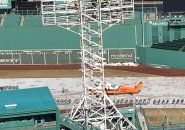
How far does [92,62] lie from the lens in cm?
3897

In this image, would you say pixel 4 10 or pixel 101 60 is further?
pixel 4 10

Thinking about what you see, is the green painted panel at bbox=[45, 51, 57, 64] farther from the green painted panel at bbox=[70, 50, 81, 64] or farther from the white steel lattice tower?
the white steel lattice tower

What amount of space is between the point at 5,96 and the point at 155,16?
1721 inches

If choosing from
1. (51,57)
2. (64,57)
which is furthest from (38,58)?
(64,57)

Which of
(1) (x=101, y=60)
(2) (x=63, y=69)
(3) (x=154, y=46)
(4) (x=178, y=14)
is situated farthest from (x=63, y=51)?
(1) (x=101, y=60)

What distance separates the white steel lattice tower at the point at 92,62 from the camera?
38344 mm

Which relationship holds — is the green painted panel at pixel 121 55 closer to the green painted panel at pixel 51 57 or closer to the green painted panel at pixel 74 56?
the green painted panel at pixel 74 56

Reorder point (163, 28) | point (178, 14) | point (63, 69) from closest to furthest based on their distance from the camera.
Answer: point (63, 69), point (163, 28), point (178, 14)

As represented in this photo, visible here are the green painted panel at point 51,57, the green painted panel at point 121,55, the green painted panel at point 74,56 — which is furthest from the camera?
the green painted panel at point 51,57

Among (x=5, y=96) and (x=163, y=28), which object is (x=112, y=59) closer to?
(x=163, y=28)

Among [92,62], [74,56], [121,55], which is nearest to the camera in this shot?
[92,62]

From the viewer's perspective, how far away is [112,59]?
72.3 metres

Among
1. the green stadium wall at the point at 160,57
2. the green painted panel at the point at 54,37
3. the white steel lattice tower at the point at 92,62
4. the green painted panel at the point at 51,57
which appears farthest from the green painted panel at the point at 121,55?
the white steel lattice tower at the point at 92,62

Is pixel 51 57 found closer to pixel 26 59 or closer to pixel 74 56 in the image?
pixel 74 56
